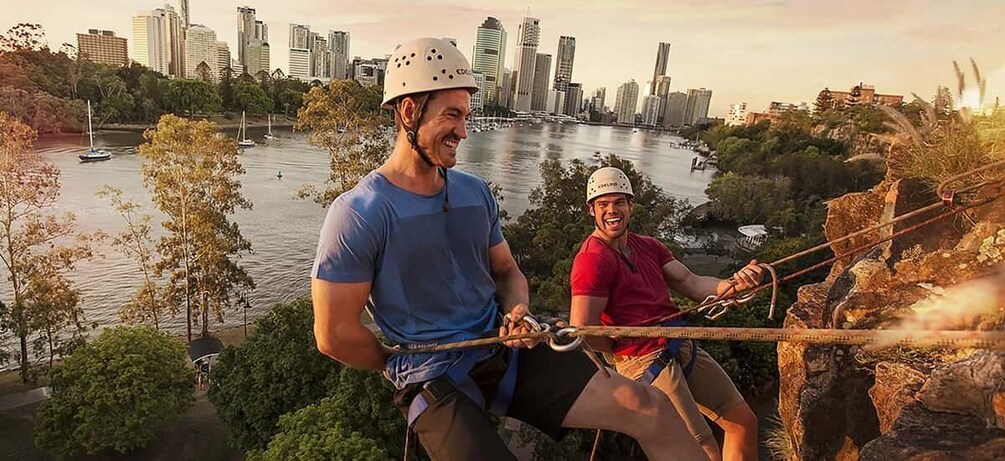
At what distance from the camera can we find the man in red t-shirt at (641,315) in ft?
9.41

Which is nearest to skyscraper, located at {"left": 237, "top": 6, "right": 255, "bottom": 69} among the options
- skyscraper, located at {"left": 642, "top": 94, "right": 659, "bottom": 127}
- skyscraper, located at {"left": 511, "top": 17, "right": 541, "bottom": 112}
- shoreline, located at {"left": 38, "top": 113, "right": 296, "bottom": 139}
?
skyscraper, located at {"left": 511, "top": 17, "right": 541, "bottom": 112}

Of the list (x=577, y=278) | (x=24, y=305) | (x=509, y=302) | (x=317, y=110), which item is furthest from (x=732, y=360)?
(x=24, y=305)

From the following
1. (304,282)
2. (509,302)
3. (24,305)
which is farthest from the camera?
(304,282)

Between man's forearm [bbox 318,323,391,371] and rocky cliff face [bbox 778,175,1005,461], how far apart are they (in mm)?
2053

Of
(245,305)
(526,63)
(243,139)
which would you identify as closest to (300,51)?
(526,63)

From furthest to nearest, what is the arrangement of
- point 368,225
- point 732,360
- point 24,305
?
point 24,305, point 732,360, point 368,225

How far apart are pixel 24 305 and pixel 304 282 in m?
7.42

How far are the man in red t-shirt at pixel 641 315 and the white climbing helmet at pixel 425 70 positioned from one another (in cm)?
124

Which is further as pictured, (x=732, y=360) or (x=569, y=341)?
(x=732, y=360)

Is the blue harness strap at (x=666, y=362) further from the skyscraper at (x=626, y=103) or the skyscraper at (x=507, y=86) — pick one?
A: the skyscraper at (x=626, y=103)

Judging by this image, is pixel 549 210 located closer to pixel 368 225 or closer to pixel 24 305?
pixel 24 305

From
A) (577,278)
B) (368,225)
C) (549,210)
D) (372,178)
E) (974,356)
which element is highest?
(372,178)

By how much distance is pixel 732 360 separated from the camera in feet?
36.3

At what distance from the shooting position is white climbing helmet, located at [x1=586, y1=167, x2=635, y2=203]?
298 centimetres
